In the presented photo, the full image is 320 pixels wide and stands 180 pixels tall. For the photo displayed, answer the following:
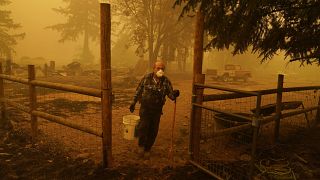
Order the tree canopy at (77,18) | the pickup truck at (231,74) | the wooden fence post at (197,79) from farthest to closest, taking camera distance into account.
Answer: the tree canopy at (77,18) → the pickup truck at (231,74) → the wooden fence post at (197,79)

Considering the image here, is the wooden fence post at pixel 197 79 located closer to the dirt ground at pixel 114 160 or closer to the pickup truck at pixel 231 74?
the dirt ground at pixel 114 160

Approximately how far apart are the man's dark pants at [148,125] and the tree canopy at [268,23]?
2200 mm

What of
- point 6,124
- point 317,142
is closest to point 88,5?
point 6,124

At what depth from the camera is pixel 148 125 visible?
611 centimetres

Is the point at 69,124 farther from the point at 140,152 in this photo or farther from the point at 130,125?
the point at 140,152

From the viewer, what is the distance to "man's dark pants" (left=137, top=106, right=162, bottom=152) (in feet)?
19.8

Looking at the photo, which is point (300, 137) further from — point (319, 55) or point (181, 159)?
point (181, 159)

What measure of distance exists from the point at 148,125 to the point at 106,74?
5.23 feet

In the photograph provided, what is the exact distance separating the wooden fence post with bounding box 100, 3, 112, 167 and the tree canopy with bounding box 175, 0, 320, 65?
1802 millimetres

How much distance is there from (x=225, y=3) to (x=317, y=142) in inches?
163

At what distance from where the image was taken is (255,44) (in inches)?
287

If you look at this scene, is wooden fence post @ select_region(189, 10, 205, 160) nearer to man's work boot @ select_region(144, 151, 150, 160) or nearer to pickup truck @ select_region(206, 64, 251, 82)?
man's work boot @ select_region(144, 151, 150, 160)

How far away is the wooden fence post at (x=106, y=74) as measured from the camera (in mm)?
4949

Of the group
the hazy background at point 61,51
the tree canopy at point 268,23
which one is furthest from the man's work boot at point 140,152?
the hazy background at point 61,51
